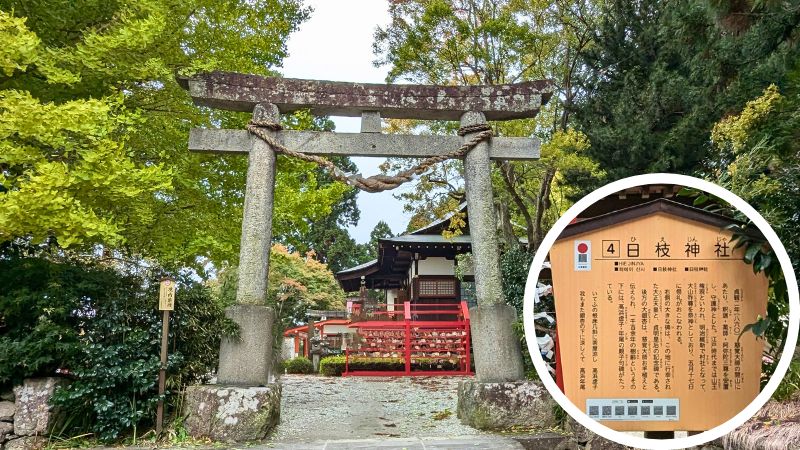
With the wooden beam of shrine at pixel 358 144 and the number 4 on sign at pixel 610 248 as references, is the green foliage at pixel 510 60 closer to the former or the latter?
the wooden beam of shrine at pixel 358 144

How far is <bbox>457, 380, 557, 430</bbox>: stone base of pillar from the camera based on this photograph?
21.5 feet

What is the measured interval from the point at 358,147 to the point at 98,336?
3.66 m

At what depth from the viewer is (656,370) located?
2703mm

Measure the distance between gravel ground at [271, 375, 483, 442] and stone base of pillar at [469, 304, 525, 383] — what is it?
28.7 inches

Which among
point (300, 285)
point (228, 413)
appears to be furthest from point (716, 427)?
point (300, 285)

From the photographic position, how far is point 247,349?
6707 millimetres

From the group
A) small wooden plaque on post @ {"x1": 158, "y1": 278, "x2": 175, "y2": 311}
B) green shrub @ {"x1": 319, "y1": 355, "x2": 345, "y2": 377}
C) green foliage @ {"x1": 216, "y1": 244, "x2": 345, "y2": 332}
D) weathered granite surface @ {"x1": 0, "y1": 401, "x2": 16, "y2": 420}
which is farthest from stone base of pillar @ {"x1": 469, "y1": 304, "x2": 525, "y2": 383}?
green shrub @ {"x1": 319, "y1": 355, "x2": 345, "y2": 377}

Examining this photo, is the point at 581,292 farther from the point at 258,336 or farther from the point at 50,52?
the point at 50,52

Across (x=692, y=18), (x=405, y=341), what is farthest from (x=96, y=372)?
(x=692, y=18)

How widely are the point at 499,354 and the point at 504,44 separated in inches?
381

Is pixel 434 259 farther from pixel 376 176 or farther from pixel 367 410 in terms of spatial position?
pixel 376 176

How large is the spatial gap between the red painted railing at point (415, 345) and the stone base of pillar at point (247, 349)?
782 centimetres

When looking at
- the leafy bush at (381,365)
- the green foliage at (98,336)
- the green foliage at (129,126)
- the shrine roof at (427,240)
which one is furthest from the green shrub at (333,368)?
the green foliage at (98,336)

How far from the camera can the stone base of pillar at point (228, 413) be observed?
620 cm
